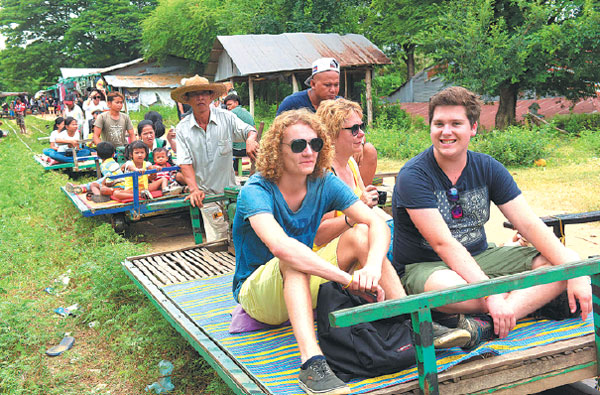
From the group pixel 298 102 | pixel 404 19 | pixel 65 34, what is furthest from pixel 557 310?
pixel 65 34

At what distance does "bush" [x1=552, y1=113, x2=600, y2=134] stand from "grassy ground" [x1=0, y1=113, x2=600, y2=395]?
26.3 ft

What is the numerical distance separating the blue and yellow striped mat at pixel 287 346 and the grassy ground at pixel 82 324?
1.38 feet

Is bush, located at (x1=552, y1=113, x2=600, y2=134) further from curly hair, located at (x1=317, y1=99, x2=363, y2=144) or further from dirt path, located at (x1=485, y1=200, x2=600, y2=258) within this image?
curly hair, located at (x1=317, y1=99, x2=363, y2=144)

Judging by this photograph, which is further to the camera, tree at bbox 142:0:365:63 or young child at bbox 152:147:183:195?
tree at bbox 142:0:365:63

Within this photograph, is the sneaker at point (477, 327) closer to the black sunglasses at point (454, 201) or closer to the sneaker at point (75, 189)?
the black sunglasses at point (454, 201)

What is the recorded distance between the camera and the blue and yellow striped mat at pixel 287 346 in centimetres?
266

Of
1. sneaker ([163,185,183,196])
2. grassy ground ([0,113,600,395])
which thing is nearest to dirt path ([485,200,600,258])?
grassy ground ([0,113,600,395])

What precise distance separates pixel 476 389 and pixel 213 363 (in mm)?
1349

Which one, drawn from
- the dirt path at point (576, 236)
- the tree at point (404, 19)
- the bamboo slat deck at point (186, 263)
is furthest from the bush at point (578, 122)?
the bamboo slat deck at point (186, 263)

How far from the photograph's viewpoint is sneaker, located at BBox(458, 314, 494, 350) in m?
2.80

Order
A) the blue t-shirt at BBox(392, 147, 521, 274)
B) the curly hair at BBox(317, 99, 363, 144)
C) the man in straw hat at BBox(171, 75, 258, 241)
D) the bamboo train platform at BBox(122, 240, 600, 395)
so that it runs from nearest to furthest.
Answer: the bamboo train platform at BBox(122, 240, 600, 395)
the blue t-shirt at BBox(392, 147, 521, 274)
the curly hair at BBox(317, 99, 363, 144)
the man in straw hat at BBox(171, 75, 258, 241)

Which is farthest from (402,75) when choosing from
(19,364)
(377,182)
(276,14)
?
(19,364)

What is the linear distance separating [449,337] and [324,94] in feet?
9.67

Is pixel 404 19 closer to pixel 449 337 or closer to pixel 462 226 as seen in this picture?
pixel 462 226
